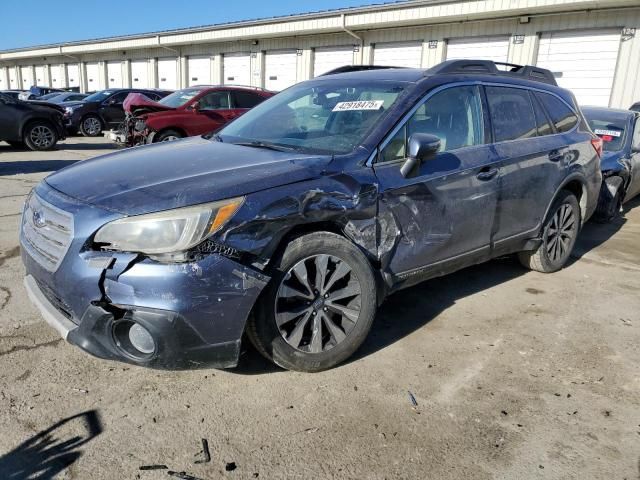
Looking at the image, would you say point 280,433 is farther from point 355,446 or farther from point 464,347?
point 464,347

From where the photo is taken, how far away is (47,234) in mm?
2713

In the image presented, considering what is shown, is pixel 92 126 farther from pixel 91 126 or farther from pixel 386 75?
pixel 386 75

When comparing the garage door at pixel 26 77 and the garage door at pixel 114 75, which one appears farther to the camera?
the garage door at pixel 26 77

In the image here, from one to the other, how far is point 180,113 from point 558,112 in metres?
8.24

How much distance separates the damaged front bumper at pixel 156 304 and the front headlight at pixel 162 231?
63mm

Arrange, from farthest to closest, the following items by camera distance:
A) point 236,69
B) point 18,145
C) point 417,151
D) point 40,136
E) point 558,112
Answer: point 236,69 → point 18,145 → point 40,136 → point 558,112 → point 417,151

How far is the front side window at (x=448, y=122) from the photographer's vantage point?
3270 mm

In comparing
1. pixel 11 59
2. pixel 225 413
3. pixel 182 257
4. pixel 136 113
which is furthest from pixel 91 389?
pixel 11 59

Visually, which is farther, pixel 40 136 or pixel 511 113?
pixel 40 136

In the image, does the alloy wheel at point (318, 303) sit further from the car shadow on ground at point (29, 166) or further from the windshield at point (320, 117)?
the car shadow on ground at point (29, 166)

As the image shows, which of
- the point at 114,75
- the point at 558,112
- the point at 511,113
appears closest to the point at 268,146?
the point at 511,113

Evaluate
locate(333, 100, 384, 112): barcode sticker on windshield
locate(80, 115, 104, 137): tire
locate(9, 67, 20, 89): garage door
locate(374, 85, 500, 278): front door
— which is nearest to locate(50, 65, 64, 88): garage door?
locate(9, 67, 20, 89): garage door

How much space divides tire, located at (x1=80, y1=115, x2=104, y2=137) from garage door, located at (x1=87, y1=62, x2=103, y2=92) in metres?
20.9

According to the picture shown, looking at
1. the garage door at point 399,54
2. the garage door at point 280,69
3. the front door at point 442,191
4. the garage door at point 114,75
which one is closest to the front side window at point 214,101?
the garage door at point 399,54
